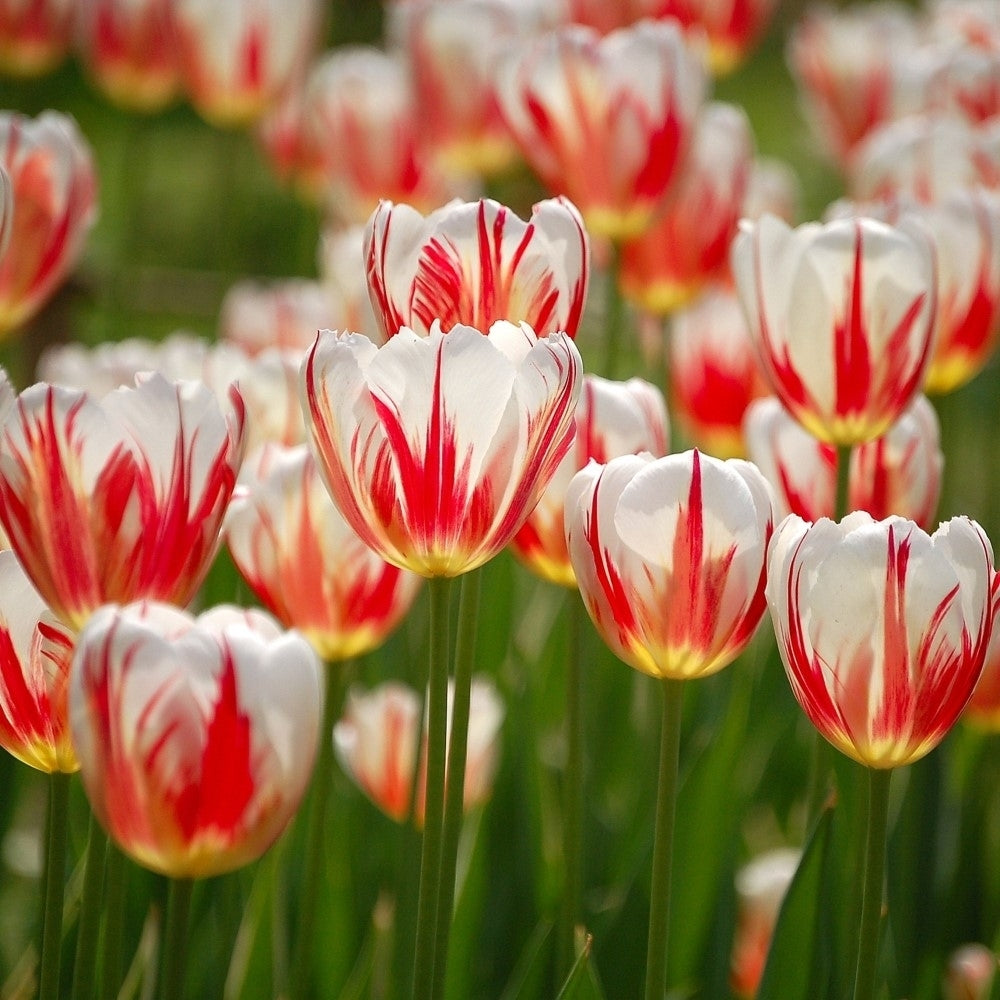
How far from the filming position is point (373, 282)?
704 mm

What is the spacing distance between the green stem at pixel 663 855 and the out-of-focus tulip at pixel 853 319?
248 mm

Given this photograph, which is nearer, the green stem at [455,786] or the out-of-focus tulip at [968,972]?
the green stem at [455,786]

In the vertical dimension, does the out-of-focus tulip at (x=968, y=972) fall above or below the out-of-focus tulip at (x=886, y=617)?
below

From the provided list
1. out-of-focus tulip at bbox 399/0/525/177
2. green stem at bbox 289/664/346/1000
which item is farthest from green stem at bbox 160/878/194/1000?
out-of-focus tulip at bbox 399/0/525/177

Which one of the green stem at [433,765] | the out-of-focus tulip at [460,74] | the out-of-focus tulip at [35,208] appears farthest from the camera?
the out-of-focus tulip at [460,74]

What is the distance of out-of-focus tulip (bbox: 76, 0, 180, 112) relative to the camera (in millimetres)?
1776

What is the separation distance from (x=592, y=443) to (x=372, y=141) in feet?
3.05

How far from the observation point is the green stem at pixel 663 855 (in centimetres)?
66

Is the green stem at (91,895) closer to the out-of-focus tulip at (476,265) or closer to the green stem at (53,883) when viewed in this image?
the green stem at (53,883)

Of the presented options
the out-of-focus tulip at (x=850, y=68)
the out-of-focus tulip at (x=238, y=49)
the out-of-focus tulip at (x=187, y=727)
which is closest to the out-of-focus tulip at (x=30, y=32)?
the out-of-focus tulip at (x=238, y=49)

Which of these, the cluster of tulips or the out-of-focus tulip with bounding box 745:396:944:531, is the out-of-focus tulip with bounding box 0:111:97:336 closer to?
the cluster of tulips

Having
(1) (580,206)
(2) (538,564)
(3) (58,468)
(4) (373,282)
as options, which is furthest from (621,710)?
(3) (58,468)

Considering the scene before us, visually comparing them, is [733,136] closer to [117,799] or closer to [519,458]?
[519,458]

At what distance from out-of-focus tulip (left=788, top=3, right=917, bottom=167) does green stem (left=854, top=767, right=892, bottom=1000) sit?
1118 mm
